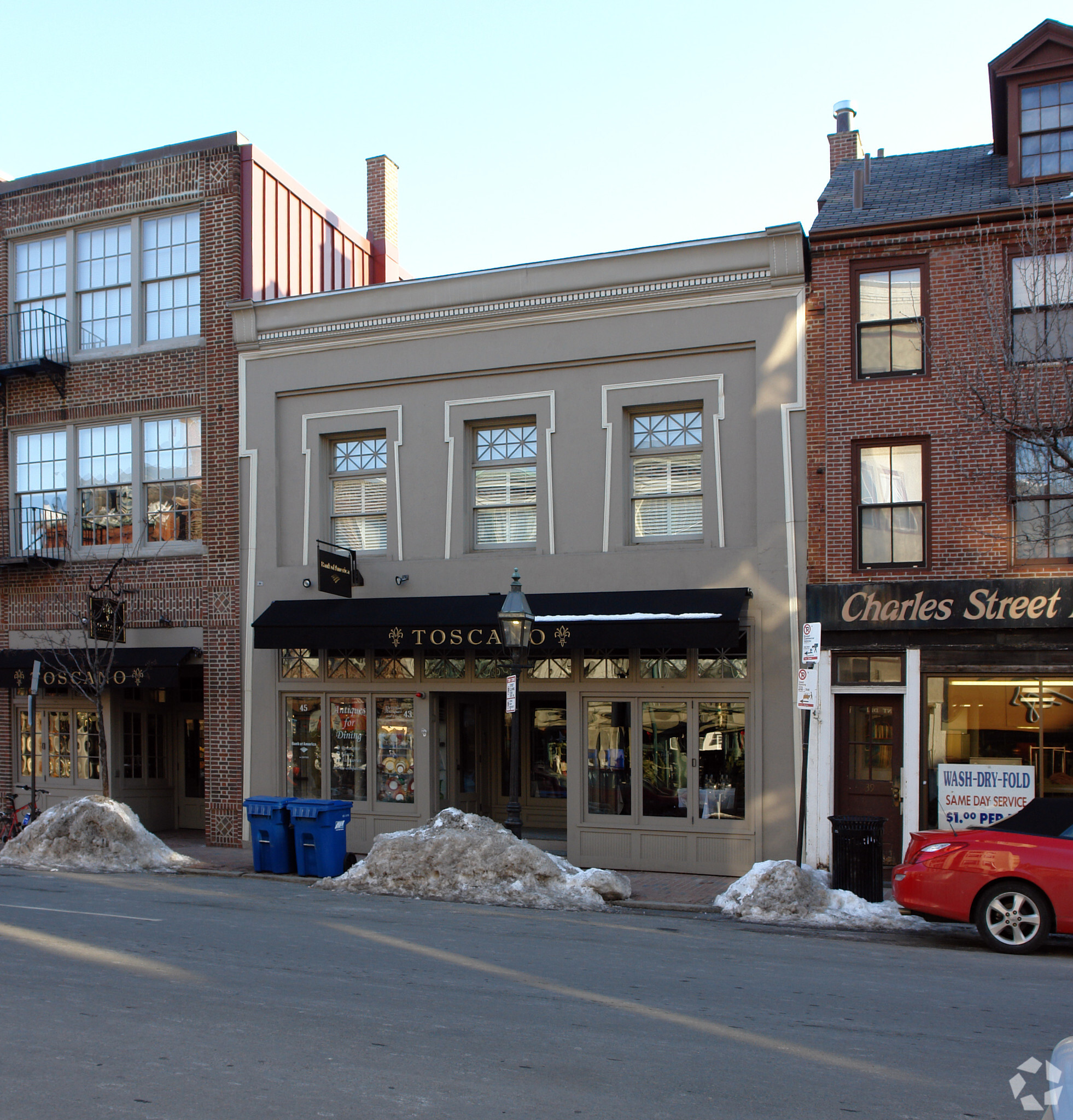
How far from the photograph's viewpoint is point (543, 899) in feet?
40.0

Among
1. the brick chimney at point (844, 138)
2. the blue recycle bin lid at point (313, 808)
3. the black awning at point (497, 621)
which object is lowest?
the blue recycle bin lid at point (313, 808)

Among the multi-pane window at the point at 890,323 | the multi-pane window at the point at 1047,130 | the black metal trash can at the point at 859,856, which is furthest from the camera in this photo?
the multi-pane window at the point at 1047,130

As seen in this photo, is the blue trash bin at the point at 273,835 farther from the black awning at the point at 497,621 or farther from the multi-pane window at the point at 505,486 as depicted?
the multi-pane window at the point at 505,486

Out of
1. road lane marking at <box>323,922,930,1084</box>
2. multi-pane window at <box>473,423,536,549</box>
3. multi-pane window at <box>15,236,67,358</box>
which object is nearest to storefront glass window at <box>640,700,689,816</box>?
multi-pane window at <box>473,423,536,549</box>

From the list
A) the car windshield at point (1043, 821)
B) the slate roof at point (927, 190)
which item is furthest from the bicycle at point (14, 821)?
the slate roof at point (927, 190)

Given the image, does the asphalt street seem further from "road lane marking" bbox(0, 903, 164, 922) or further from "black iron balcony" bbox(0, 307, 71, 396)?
"black iron balcony" bbox(0, 307, 71, 396)

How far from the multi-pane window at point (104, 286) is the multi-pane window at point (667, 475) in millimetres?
9278

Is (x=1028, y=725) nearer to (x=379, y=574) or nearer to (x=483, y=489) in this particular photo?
(x=483, y=489)

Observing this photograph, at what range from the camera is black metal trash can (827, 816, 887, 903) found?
39.5 ft

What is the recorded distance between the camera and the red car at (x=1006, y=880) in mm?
9828

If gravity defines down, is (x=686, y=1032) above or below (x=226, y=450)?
below

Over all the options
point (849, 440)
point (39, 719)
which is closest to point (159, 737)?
point (39, 719)

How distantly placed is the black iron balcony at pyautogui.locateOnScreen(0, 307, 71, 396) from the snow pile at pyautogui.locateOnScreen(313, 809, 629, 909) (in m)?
10.6

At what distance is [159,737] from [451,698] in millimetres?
6418
